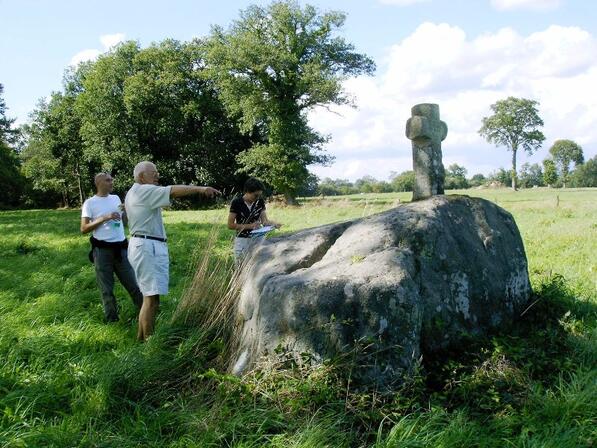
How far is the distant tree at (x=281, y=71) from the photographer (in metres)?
37.1

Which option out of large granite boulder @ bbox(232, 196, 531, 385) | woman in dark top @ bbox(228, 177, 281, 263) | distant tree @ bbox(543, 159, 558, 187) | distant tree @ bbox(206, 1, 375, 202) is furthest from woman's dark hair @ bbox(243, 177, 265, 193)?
distant tree @ bbox(543, 159, 558, 187)

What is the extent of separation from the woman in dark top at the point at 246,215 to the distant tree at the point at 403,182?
69162 mm

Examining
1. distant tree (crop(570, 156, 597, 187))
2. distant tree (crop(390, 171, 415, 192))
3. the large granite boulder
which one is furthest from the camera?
distant tree (crop(570, 156, 597, 187))

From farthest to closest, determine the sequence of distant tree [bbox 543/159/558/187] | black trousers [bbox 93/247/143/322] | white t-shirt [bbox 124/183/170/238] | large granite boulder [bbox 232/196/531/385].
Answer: distant tree [bbox 543/159/558/187]
black trousers [bbox 93/247/143/322]
white t-shirt [bbox 124/183/170/238]
large granite boulder [bbox 232/196/531/385]

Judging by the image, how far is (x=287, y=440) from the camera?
3.70 m

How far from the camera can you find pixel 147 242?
6.11 metres

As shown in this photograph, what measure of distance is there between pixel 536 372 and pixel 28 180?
224 ft

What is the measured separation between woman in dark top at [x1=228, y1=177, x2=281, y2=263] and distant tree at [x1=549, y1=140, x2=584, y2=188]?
501 ft

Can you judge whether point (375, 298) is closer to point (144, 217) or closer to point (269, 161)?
point (144, 217)

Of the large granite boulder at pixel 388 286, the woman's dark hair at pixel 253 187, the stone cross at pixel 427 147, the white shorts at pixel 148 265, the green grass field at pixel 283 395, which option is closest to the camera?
the green grass field at pixel 283 395

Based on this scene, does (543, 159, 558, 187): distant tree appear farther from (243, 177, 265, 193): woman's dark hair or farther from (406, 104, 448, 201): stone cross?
(243, 177, 265, 193): woman's dark hair

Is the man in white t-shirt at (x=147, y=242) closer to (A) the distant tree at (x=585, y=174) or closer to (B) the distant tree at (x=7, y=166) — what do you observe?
(B) the distant tree at (x=7, y=166)

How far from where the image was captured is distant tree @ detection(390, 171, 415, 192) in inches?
3016

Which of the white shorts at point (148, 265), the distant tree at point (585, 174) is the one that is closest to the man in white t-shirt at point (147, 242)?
the white shorts at point (148, 265)
